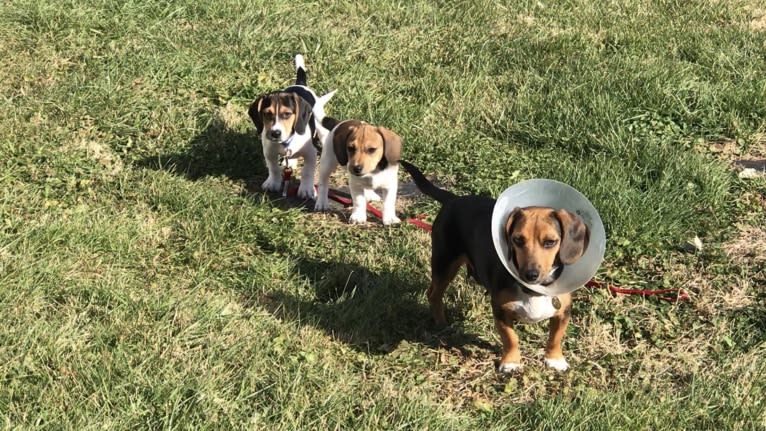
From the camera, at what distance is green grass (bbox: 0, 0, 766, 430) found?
3779 millimetres

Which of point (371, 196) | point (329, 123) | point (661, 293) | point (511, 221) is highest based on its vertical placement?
point (511, 221)

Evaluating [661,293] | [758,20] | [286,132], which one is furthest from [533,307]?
[758,20]

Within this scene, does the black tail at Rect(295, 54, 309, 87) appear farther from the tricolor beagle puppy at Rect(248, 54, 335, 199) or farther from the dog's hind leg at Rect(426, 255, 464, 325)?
the dog's hind leg at Rect(426, 255, 464, 325)

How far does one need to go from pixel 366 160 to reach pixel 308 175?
89 cm

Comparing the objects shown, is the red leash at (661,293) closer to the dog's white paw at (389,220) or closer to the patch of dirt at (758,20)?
the dog's white paw at (389,220)

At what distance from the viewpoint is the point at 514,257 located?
3668 millimetres

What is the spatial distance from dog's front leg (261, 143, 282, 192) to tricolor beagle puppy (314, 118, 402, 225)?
47 cm

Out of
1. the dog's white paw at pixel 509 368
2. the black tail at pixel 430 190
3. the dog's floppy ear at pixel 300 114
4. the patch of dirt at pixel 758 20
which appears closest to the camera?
the dog's white paw at pixel 509 368

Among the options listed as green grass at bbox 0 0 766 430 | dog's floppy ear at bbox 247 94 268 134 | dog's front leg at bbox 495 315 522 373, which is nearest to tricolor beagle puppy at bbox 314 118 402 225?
green grass at bbox 0 0 766 430

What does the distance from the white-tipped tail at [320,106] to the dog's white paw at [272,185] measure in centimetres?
59

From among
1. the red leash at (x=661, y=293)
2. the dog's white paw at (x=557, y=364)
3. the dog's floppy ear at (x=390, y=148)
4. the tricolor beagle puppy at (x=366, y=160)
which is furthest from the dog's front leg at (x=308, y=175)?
the dog's white paw at (x=557, y=364)

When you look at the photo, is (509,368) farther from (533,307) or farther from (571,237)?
(571,237)

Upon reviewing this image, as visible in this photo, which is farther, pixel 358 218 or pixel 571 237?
pixel 358 218

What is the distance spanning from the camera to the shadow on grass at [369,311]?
4406mm
